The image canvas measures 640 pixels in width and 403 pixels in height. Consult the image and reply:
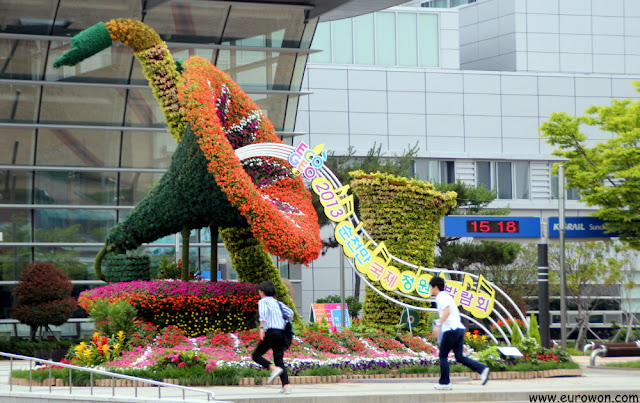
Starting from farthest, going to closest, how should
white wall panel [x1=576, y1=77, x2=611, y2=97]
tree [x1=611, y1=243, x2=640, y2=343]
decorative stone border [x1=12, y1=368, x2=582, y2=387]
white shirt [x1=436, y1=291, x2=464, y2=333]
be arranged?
white wall panel [x1=576, y1=77, x2=611, y2=97] → tree [x1=611, y1=243, x2=640, y2=343] → decorative stone border [x1=12, y1=368, x2=582, y2=387] → white shirt [x1=436, y1=291, x2=464, y2=333]

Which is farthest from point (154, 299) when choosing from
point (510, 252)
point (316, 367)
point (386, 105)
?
point (386, 105)

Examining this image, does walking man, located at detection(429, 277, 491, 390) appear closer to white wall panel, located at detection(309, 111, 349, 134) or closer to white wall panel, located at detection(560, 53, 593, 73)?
white wall panel, located at detection(309, 111, 349, 134)

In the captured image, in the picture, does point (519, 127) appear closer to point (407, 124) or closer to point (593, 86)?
point (593, 86)

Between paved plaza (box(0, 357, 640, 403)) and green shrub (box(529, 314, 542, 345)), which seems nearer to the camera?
paved plaza (box(0, 357, 640, 403))

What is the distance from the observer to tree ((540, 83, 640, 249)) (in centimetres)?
2308

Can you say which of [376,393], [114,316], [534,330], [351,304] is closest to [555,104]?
[351,304]

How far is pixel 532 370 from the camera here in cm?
1706

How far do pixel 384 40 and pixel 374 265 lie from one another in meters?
27.5

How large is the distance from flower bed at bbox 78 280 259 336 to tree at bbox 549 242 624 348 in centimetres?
2010

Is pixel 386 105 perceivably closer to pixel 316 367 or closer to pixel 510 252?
pixel 510 252

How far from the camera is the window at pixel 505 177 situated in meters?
42.8

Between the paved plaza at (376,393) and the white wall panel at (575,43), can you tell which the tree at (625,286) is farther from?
the paved plaza at (376,393)

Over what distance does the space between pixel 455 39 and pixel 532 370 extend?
29.9 m

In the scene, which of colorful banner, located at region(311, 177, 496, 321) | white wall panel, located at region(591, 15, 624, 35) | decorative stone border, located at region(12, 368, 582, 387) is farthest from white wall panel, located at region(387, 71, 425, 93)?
decorative stone border, located at region(12, 368, 582, 387)
